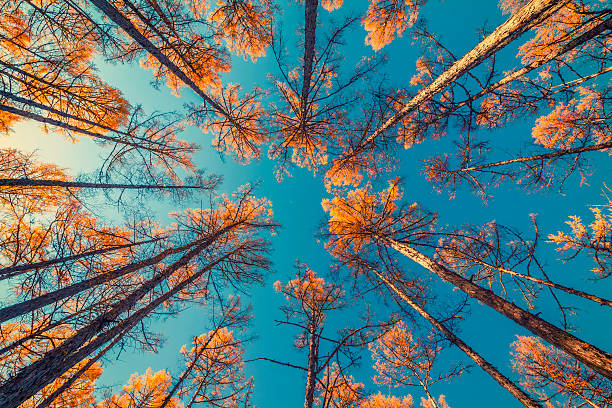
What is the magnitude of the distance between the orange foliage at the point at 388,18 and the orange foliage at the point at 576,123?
5.90 metres

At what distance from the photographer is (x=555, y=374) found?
6.18m

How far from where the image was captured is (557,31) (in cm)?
602

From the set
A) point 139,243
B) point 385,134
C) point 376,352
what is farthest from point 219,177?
point 376,352

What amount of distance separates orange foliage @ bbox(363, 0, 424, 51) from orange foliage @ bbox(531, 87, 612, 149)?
5905mm

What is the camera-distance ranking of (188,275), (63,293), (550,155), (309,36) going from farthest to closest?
(188,275)
(63,293)
(550,155)
(309,36)

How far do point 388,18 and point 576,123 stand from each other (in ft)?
23.6

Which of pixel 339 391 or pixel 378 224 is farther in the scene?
pixel 378 224

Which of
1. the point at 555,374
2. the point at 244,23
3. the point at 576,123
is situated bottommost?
the point at 555,374

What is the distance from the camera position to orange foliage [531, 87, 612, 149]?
577cm

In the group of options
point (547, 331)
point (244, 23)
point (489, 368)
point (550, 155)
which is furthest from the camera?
point (244, 23)

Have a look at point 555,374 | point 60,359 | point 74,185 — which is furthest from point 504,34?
point 74,185

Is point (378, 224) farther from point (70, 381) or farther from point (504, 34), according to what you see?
point (70, 381)

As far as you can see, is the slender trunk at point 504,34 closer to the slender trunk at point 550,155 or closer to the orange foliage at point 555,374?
the slender trunk at point 550,155

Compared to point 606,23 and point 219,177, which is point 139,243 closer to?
point 219,177
